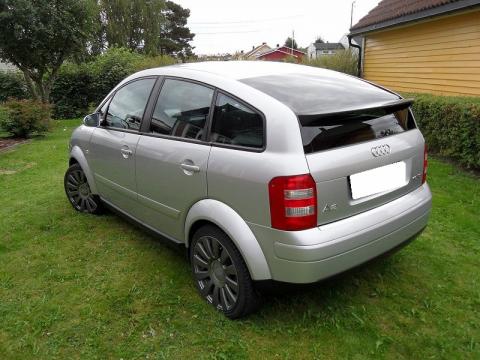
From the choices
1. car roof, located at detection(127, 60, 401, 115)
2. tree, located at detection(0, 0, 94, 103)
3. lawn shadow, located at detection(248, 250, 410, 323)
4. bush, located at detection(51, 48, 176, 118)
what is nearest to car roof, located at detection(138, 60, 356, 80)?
car roof, located at detection(127, 60, 401, 115)

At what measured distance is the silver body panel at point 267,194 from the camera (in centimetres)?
230

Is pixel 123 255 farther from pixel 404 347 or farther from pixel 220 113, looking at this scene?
pixel 404 347

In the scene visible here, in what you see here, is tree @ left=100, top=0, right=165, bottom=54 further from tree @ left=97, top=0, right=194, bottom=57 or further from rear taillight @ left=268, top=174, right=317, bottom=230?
rear taillight @ left=268, top=174, right=317, bottom=230

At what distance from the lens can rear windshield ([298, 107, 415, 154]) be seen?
2350 millimetres

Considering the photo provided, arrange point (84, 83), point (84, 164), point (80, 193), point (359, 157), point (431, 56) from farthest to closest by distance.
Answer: point (84, 83), point (431, 56), point (80, 193), point (84, 164), point (359, 157)

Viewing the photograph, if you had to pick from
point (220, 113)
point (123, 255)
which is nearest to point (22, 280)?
point (123, 255)

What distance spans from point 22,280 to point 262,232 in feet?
7.35

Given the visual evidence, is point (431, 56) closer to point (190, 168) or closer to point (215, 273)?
point (190, 168)

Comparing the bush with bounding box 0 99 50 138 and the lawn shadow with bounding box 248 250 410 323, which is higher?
the bush with bounding box 0 99 50 138

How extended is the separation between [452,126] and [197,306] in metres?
5.08

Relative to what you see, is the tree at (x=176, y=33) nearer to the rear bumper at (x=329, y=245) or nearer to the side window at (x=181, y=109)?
the side window at (x=181, y=109)

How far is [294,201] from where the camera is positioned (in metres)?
2.25

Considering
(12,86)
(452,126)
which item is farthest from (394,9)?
(12,86)

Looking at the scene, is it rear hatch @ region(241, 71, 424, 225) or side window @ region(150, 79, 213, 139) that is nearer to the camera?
rear hatch @ region(241, 71, 424, 225)
